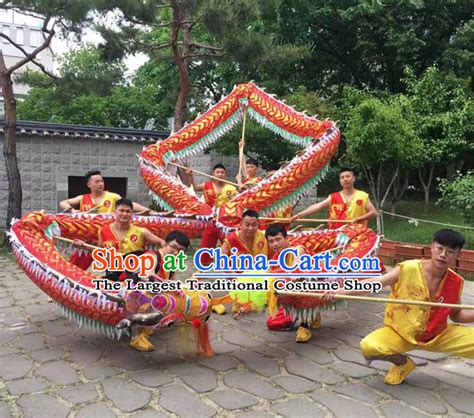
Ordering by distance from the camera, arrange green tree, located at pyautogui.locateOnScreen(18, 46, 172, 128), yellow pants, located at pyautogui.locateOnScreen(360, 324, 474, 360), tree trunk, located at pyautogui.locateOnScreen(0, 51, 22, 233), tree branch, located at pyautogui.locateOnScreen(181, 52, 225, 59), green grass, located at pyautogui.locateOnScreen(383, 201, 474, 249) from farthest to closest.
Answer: green tree, located at pyautogui.locateOnScreen(18, 46, 172, 128) → tree branch, located at pyautogui.locateOnScreen(181, 52, 225, 59) → tree trunk, located at pyautogui.locateOnScreen(0, 51, 22, 233) → green grass, located at pyautogui.locateOnScreen(383, 201, 474, 249) → yellow pants, located at pyautogui.locateOnScreen(360, 324, 474, 360)

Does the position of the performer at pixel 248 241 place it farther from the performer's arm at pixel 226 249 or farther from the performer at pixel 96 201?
the performer at pixel 96 201

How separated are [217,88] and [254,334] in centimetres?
1220

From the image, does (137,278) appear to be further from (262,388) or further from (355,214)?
(355,214)

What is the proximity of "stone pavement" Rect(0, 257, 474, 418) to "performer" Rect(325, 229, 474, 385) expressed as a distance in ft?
0.97

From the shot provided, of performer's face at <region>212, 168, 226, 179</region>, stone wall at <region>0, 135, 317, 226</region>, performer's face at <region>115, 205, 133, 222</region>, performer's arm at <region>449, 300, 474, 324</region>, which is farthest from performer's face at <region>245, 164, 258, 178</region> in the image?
stone wall at <region>0, 135, 317, 226</region>

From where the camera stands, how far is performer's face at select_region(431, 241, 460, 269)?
328 centimetres

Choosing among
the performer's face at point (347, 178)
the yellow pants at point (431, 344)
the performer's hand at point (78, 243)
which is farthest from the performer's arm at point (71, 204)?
the yellow pants at point (431, 344)

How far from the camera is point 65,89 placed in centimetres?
1036

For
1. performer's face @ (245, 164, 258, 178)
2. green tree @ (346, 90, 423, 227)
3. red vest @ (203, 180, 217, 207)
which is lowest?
red vest @ (203, 180, 217, 207)

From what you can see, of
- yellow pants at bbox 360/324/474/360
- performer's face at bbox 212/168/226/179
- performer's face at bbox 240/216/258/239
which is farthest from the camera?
performer's face at bbox 212/168/226/179

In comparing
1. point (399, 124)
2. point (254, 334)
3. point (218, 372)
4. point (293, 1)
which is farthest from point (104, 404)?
point (293, 1)

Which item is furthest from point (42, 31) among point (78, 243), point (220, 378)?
point (220, 378)

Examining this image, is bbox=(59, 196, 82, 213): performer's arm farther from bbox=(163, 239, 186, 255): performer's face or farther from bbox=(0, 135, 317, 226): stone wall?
bbox=(0, 135, 317, 226): stone wall

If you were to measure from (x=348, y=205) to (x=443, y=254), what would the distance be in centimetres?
256
